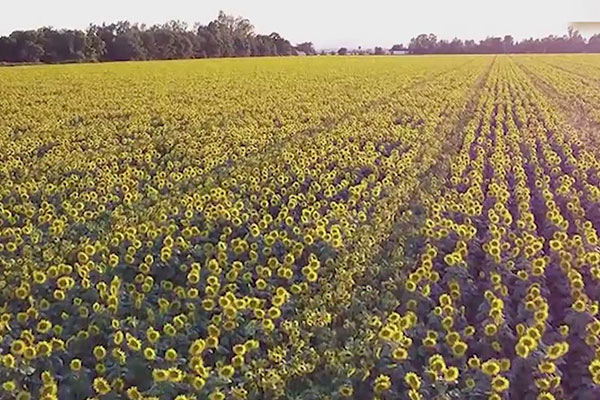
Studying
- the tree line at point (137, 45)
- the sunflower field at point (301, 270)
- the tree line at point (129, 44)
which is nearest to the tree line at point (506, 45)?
the tree line at point (137, 45)

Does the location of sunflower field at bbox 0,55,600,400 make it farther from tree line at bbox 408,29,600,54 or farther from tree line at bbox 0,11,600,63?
tree line at bbox 408,29,600,54

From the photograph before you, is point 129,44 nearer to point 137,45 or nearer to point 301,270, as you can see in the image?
point 137,45

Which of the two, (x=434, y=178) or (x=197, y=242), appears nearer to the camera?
(x=197, y=242)

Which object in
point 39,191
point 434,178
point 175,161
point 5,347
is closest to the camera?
point 5,347

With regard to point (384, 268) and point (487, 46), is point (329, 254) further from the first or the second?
point (487, 46)

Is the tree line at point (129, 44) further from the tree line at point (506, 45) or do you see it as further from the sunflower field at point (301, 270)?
the sunflower field at point (301, 270)

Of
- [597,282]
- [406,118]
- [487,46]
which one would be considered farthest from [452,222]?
[487,46]
